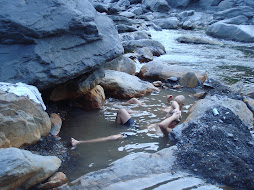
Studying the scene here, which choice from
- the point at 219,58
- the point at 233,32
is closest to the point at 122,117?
the point at 219,58

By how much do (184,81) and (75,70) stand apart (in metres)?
4.66

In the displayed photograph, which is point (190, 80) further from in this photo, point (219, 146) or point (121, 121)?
point (219, 146)

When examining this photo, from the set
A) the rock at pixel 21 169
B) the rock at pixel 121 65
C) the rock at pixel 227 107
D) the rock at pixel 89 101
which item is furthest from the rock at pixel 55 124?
the rock at pixel 121 65

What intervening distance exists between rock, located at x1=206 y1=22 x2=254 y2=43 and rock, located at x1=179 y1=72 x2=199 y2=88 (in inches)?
373

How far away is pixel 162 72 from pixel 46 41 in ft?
17.2

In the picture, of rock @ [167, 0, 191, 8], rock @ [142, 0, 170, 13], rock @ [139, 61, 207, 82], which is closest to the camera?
rock @ [139, 61, 207, 82]

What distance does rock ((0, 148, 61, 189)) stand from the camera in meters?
2.97

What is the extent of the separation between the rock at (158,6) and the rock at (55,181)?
28.5 m

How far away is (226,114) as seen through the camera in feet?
17.6

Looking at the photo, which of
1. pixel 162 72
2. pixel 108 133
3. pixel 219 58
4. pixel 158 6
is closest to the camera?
pixel 108 133

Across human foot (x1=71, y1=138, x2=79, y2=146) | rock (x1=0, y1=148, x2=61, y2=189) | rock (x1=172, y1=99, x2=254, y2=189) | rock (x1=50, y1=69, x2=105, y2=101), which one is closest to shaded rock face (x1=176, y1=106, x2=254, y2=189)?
rock (x1=172, y1=99, x2=254, y2=189)

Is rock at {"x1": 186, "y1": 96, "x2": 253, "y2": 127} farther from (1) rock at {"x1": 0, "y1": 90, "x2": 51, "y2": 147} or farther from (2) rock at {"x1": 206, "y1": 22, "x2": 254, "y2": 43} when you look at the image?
(2) rock at {"x1": 206, "y1": 22, "x2": 254, "y2": 43}

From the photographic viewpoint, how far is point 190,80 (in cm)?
875

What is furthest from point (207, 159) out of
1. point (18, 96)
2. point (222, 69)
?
point (222, 69)
